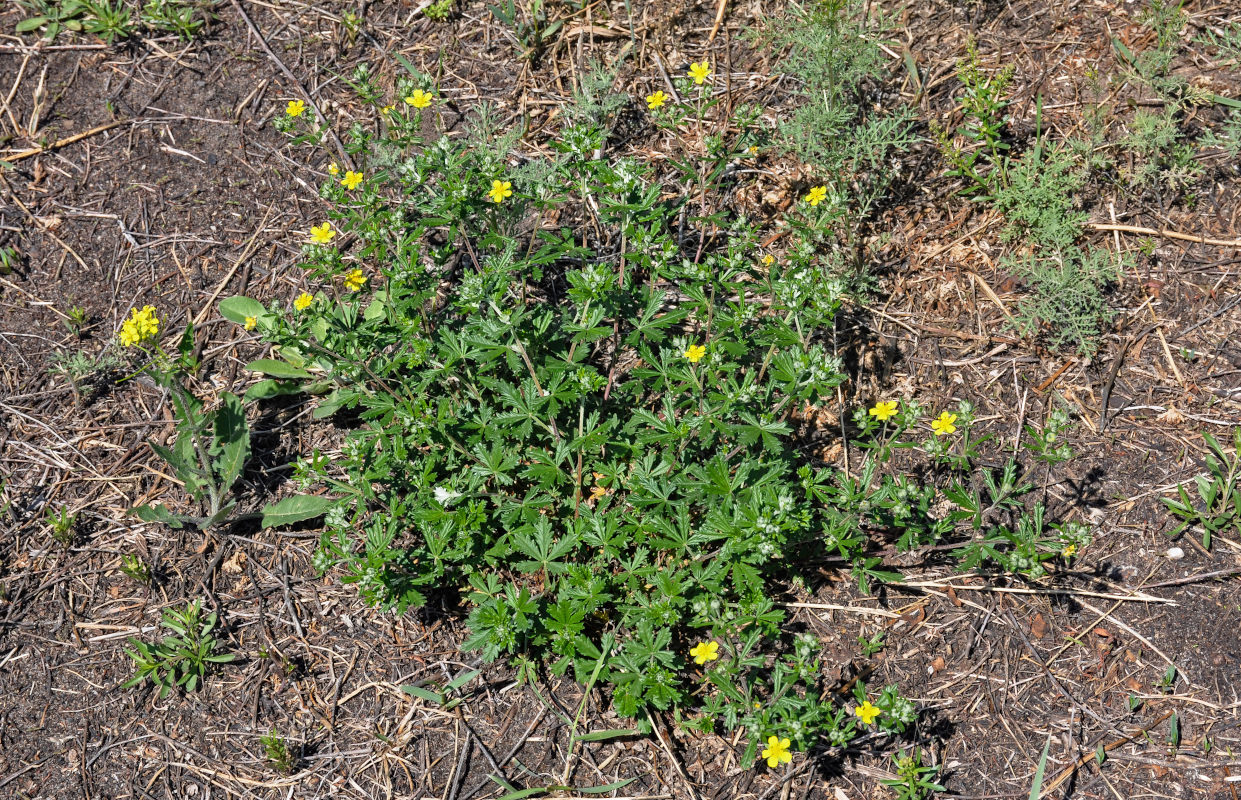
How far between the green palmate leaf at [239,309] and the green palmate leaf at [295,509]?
3.07ft

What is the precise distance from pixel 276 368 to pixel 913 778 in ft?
9.50

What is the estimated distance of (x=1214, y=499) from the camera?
336cm

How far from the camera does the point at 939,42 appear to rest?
4.52 m

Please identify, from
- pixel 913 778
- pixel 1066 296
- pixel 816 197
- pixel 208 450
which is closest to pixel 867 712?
pixel 913 778

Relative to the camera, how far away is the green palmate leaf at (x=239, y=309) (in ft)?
13.1

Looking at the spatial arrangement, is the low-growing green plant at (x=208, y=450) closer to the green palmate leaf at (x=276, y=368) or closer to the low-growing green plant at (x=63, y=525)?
the green palmate leaf at (x=276, y=368)

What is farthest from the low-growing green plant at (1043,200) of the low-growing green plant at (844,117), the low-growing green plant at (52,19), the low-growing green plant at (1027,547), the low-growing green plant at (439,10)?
the low-growing green plant at (52,19)

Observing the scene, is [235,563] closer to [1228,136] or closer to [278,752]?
[278,752]

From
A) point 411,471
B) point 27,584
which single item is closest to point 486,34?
point 411,471

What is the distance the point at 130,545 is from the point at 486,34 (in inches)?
122

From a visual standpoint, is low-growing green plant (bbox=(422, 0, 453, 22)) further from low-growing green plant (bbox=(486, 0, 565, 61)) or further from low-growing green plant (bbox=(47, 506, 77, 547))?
low-growing green plant (bbox=(47, 506, 77, 547))

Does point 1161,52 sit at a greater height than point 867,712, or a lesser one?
greater

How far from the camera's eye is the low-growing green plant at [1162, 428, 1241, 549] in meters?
3.32

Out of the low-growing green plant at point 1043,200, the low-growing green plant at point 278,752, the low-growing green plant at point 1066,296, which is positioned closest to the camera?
the low-growing green plant at point 278,752
